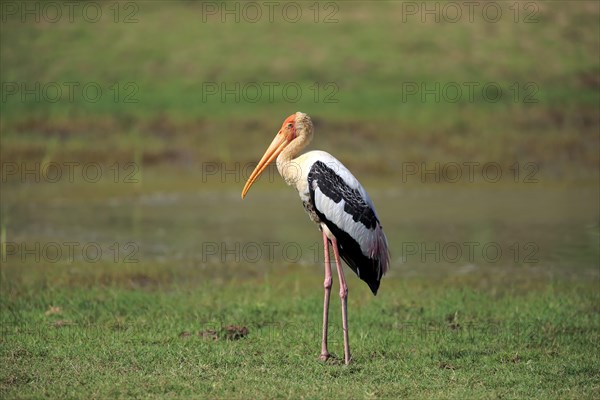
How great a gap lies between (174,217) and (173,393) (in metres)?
9.92

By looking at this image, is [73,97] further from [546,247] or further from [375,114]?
[546,247]

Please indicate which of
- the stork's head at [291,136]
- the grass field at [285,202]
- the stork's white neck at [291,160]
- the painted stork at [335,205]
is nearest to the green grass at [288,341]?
the grass field at [285,202]

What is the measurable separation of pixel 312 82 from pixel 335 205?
1775 centimetres

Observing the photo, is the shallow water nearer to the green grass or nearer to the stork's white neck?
the green grass

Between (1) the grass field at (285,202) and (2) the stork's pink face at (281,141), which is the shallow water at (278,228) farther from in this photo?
(2) the stork's pink face at (281,141)

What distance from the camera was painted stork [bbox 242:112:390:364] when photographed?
762 cm

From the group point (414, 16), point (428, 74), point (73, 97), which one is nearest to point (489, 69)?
point (428, 74)

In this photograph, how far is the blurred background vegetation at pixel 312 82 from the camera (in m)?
21.6

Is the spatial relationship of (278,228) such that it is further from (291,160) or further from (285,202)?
(291,160)

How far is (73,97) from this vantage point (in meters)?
23.8

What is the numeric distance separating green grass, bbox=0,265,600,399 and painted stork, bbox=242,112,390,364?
0.66m

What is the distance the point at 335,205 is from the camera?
25.0 ft

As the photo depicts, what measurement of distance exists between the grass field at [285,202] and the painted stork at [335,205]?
701 mm

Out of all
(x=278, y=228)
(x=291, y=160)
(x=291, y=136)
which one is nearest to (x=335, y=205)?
(x=291, y=160)
